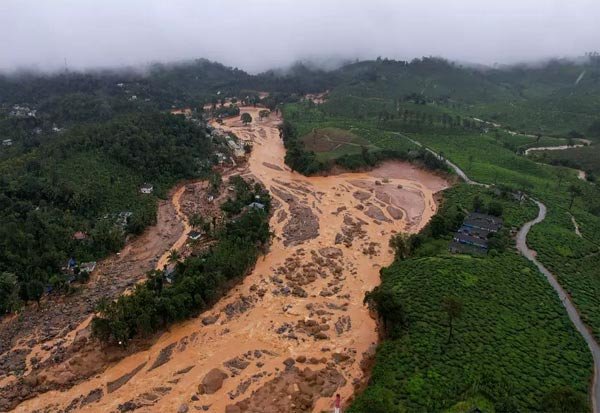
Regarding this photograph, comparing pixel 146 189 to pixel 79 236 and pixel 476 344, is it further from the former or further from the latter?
pixel 476 344

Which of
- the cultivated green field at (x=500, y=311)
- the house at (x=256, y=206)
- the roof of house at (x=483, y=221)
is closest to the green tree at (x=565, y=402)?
the cultivated green field at (x=500, y=311)

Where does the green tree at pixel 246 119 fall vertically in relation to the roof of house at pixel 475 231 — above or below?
above

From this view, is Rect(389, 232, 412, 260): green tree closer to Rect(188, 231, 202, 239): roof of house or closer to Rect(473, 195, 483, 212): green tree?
Rect(473, 195, 483, 212): green tree

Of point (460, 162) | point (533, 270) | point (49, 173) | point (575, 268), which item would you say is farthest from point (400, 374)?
point (460, 162)

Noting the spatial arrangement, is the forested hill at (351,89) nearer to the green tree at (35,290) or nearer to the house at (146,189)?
the house at (146,189)

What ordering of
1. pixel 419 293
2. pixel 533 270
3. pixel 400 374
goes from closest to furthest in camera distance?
1. pixel 400 374
2. pixel 419 293
3. pixel 533 270

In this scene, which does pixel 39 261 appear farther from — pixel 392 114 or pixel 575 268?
pixel 392 114
